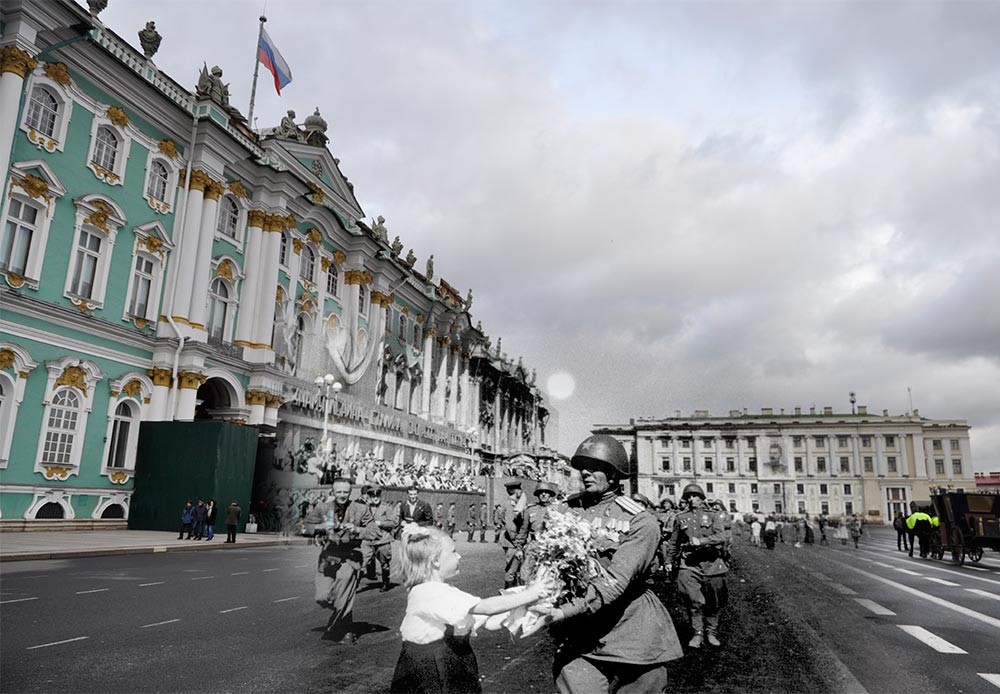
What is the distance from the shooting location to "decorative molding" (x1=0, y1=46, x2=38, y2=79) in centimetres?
1745

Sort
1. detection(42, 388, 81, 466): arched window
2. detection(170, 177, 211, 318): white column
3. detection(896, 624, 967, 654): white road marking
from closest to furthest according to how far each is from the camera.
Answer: detection(896, 624, 967, 654): white road marking → detection(42, 388, 81, 466): arched window → detection(170, 177, 211, 318): white column

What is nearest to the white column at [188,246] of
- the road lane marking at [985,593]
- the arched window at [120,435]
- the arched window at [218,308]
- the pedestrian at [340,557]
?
the arched window at [218,308]

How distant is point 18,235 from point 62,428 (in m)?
5.42

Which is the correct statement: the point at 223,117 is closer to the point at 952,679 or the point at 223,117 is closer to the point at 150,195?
the point at 150,195

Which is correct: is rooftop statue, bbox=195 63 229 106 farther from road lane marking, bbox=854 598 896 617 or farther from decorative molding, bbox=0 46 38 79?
road lane marking, bbox=854 598 896 617

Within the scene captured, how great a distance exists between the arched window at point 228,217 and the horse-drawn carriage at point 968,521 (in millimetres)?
27357

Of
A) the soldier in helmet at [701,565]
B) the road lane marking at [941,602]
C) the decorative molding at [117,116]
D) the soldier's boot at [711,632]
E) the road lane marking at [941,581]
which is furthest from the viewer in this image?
the decorative molding at [117,116]

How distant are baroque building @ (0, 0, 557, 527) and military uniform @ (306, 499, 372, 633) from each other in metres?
8.56

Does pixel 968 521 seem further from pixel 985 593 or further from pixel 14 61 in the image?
pixel 14 61

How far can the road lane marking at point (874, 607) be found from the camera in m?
11.0

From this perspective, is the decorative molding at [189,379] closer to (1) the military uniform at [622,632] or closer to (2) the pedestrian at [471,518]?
(2) the pedestrian at [471,518]

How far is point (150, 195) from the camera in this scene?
22.4 metres

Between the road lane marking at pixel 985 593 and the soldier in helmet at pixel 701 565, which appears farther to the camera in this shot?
the road lane marking at pixel 985 593

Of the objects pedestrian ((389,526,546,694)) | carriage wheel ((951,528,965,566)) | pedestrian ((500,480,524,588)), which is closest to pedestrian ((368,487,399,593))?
pedestrian ((500,480,524,588))
